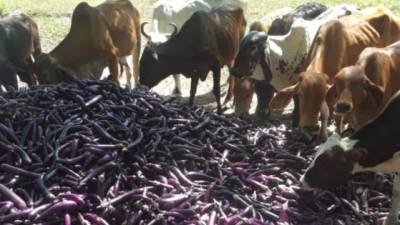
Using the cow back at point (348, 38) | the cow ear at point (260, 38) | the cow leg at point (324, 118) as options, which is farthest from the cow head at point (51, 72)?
the cow leg at point (324, 118)

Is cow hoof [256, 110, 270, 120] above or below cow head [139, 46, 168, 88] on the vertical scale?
below

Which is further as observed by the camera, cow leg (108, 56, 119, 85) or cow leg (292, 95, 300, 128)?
cow leg (108, 56, 119, 85)

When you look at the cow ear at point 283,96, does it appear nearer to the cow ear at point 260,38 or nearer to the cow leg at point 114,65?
the cow ear at point 260,38

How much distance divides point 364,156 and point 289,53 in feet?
10.4

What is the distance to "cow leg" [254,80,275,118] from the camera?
732 cm

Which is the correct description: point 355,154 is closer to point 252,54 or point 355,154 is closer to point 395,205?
point 395,205

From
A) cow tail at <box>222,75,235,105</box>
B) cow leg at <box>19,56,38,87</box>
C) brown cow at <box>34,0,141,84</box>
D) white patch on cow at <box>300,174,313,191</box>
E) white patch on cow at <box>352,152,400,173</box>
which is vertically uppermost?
white patch on cow at <box>352,152,400,173</box>

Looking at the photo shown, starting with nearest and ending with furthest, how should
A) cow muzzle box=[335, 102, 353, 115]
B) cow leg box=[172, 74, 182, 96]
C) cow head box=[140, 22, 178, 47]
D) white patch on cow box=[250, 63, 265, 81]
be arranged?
cow muzzle box=[335, 102, 353, 115]
white patch on cow box=[250, 63, 265, 81]
cow head box=[140, 22, 178, 47]
cow leg box=[172, 74, 182, 96]

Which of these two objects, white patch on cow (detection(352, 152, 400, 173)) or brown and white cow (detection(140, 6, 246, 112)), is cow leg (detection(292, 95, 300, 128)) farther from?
white patch on cow (detection(352, 152, 400, 173))

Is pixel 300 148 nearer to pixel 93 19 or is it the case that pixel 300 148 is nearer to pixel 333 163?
pixel 333 163

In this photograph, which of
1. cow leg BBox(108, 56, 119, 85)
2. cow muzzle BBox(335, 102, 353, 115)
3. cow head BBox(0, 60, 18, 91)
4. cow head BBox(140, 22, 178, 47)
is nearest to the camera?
cow muzzle BBox(335, 102, 353, 115)

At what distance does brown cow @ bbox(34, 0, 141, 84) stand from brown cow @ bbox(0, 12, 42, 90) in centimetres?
37

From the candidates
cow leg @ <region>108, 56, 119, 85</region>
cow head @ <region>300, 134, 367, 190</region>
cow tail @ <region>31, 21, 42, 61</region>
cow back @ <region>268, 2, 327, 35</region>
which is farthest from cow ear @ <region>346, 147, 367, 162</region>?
cow tail @ <region>31, 21, 42, 61</region>

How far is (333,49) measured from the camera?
6152 mm
